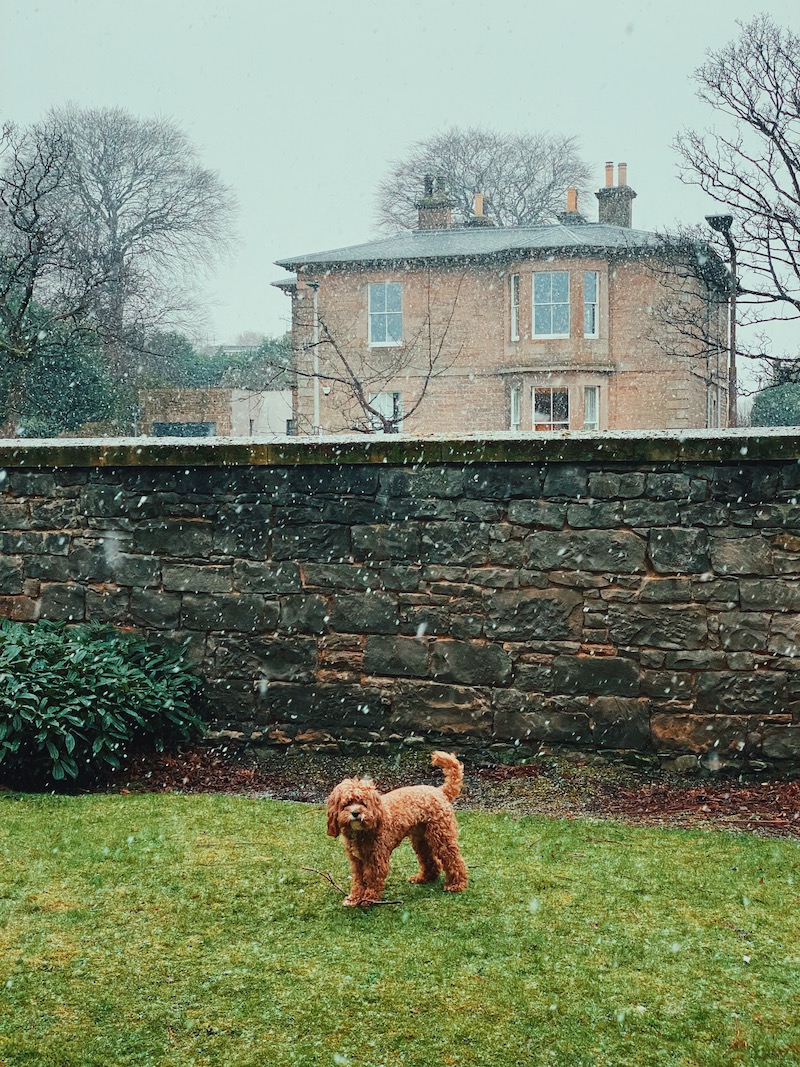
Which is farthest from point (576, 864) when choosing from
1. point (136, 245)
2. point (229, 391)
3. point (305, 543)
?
point (136, 245)

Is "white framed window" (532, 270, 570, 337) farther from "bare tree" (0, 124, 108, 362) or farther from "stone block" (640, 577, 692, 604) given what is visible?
"stone block" (640, 577, 692, 604)

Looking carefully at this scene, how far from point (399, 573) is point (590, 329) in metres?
19.6

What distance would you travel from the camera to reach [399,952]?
3.93m

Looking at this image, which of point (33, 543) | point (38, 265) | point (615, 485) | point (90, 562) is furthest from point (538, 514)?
point (38, 265)

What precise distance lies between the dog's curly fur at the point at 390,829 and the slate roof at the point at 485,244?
2176 cm

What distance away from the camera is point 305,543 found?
23.6 feet

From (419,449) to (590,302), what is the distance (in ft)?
64.2

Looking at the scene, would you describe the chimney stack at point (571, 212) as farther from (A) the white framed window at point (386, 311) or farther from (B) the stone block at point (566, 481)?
(B) the stone block at point (566, 481)

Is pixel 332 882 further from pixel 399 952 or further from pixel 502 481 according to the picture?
pixel 502 481

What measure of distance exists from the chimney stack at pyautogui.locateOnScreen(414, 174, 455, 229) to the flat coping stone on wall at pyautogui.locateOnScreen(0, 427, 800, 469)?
22.2m

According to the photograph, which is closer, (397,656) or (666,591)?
(666,591)

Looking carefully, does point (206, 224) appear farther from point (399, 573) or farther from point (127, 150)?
point (399, 573)

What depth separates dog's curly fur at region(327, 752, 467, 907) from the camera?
3982mm

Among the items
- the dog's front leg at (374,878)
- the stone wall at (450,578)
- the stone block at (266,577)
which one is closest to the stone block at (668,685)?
the stone wall at (450,578)
